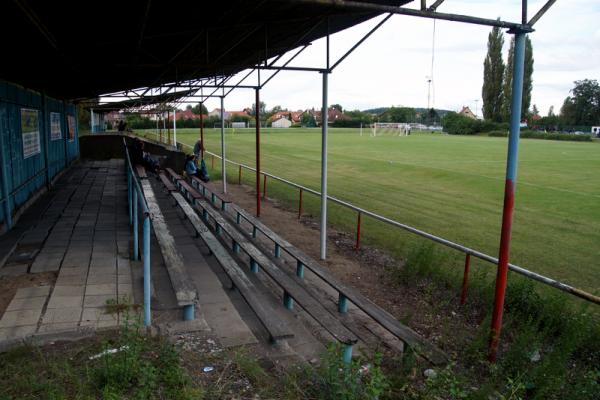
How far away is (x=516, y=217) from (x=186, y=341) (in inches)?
450

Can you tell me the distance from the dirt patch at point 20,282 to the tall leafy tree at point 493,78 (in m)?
86.0

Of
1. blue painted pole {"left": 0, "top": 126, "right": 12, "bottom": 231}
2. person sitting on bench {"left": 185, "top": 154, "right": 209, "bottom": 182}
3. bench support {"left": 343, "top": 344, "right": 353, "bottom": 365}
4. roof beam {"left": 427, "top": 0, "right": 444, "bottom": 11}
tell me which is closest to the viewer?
bench support {"left": 343, "top": 344, "right": 353, "bottom": 365}

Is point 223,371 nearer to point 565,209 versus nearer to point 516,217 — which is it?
point 516,217

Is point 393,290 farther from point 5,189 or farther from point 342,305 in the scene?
point 5,189

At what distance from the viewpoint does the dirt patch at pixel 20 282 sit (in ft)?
16.4

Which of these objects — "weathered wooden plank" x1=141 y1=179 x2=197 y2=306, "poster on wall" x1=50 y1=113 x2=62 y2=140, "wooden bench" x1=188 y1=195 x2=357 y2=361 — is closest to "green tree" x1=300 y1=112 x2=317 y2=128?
"poster on wall" x1=50 y1=113 x2=62 y2=140

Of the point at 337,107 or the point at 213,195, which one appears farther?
the point at 337,107

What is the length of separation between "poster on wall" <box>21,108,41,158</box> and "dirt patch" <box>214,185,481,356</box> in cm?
549

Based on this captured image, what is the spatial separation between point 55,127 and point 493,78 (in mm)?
80879

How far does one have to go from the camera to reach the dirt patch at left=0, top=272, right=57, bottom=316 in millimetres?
4992

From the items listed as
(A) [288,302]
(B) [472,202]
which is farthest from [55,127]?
(B) [472,202]

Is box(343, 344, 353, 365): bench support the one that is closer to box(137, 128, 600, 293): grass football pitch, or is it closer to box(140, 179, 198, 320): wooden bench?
box(140, 179, 198, 320): wooden bench

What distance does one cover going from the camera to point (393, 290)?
6594 mm

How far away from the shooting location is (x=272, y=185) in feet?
58.4
